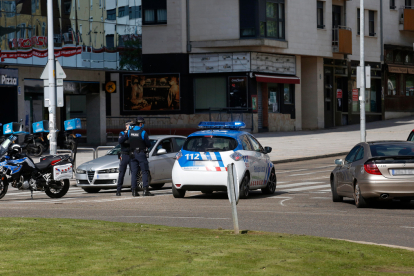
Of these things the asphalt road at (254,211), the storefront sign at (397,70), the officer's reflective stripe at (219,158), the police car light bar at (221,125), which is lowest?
the asphalt road at (254,211)

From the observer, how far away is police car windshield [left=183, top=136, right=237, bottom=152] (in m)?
16.5

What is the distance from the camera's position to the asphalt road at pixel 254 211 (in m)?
11.2

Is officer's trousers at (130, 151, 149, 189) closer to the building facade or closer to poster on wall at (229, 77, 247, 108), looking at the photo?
the building facade

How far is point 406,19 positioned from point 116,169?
134ft

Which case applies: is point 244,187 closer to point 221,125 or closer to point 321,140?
point 221,125

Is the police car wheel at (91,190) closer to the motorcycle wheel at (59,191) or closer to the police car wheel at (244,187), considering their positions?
the motorcycle wheel at (59,191)

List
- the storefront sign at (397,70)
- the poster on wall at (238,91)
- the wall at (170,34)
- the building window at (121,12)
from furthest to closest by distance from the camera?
the storefront sign at (397,70) < the wall at (170,34) < the poster on wall at (238,91) < the building window at (121,12)

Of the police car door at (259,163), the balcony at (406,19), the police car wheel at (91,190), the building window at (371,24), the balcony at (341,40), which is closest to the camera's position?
the police car door at (259,163)

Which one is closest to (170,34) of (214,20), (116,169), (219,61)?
(214,20)

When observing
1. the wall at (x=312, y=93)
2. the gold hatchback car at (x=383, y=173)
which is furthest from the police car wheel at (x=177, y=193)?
the wall at (x=312, y=93)

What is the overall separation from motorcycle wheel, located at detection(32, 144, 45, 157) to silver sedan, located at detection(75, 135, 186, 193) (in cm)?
1169

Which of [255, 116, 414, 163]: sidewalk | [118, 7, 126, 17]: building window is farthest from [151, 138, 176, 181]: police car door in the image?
[118, 7, 126, 17]: building window

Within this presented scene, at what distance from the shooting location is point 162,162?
19594mm

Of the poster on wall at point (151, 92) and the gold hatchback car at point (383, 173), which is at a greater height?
the poster on wall at point (151, 92)
